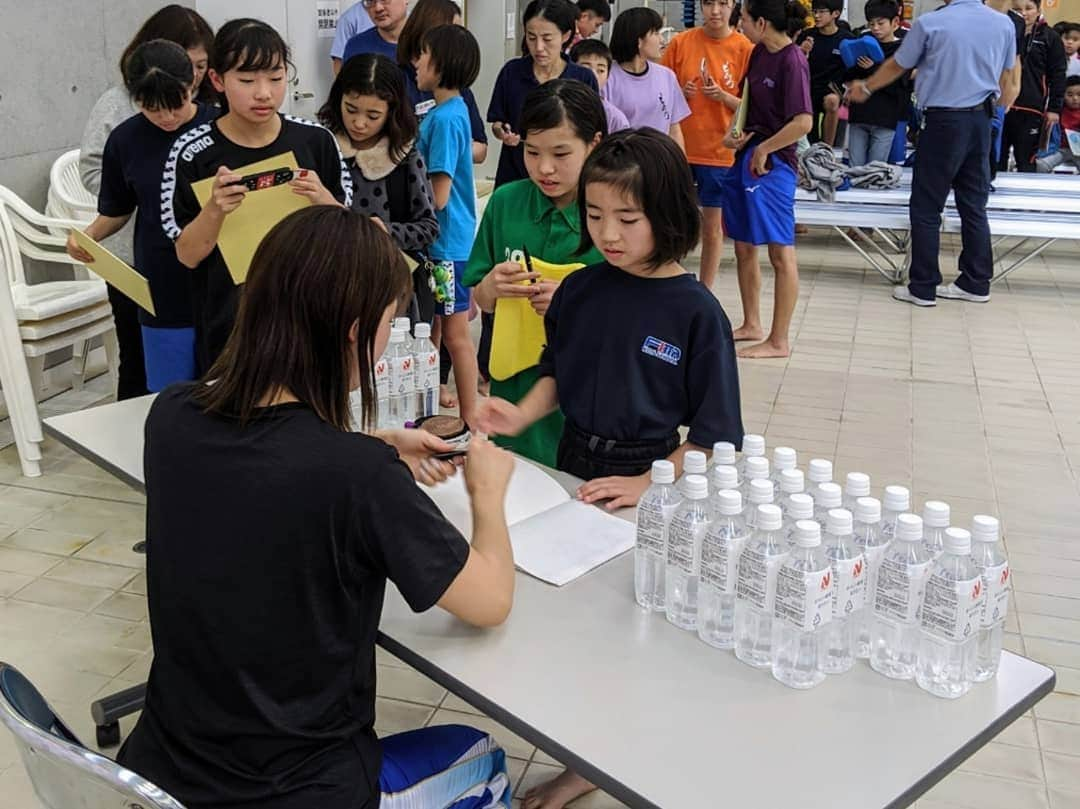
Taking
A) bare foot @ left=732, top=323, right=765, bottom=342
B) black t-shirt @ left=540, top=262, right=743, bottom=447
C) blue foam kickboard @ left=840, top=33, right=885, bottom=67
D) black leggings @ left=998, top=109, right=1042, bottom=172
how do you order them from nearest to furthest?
black t-shirt @ left=540, top=262, right=743, bottom=447 → bare foot @ left=732, top=323, right=765, bottom=342 → blue foam kickboard @ left=840, top=33, right=885, bottom=67 → black leggings @ left=998, top=109, right=1042, bottom=172

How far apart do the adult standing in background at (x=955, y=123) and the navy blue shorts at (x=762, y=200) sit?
5.00 feet

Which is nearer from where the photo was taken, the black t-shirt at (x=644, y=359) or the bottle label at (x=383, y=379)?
the black t-shirt at (x=644, y=359)

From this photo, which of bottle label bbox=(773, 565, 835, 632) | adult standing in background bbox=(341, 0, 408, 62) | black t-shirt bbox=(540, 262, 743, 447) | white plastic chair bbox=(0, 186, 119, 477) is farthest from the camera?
adult standing in background bbox=(341, 0, 408, 62)

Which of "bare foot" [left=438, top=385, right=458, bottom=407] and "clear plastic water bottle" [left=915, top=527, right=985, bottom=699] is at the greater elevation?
"clear plastic water bottle" [left=915, top=527, right=985, bottom=699]

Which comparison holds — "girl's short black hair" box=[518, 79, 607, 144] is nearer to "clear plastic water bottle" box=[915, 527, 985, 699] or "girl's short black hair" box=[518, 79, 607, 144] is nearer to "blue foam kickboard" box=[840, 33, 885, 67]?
"clear plastic water bottle" box=[915, 527, 985, 699]

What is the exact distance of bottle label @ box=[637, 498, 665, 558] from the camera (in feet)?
5.76

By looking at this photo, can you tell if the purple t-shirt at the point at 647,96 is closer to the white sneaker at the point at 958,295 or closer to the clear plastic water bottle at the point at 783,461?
the white sneaker at the point at 958,295

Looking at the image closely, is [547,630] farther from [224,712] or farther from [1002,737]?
[1002,737]

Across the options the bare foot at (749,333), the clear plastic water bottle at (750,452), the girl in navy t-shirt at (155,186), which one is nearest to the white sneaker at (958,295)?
the bare foot at (749,333)

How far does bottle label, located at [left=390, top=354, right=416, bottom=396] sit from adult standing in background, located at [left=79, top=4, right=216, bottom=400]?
162cm

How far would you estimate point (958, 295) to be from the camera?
23.7 ft

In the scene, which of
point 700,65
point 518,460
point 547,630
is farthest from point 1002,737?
point 700,65

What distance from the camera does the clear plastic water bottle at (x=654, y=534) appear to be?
1.75 m

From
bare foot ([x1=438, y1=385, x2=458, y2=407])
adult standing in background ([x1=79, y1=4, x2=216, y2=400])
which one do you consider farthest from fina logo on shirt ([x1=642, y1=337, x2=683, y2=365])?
bare foot ([x1=438, y1=385, x2=458, y2=407])
